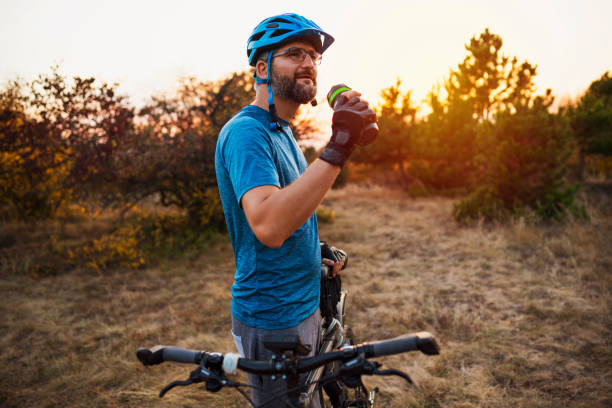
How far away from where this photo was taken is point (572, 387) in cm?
339

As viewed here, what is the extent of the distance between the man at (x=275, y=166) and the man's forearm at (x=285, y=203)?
0.12 metres

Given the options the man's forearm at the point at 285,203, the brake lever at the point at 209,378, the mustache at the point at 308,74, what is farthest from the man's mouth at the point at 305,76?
the brake lever at the point at 209,378

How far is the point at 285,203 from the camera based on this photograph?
44.3 inches

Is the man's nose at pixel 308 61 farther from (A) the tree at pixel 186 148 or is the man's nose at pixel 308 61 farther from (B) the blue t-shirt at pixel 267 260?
(A) the tree at pixel 186 148

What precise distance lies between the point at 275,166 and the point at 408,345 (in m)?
0.86

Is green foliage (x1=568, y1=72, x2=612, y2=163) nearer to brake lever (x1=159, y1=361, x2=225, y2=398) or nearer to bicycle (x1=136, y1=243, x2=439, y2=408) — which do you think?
bicycle (x1=136, y1=243, x2=439, y2=408)

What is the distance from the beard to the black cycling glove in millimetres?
348

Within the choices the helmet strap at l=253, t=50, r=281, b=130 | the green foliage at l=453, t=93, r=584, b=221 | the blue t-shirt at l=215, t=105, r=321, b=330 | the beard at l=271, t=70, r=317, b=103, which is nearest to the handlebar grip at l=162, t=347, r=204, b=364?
the blue t-shirt at l=215, t=105, r=321, b=330

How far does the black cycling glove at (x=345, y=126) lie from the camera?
1196 mm

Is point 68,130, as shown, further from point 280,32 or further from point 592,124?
point 592,124

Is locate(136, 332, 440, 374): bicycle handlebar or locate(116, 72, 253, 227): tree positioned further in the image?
locate(116, 72, 253, 227): tree

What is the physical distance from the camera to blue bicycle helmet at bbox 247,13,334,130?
1.60 meters

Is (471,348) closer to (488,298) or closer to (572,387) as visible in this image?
(572,387)

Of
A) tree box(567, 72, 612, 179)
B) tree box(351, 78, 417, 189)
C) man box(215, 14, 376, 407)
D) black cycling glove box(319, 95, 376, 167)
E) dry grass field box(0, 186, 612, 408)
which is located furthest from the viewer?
tree box(351, 78, 417, 189)
